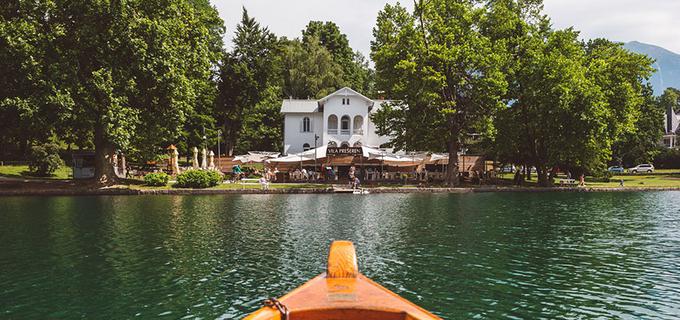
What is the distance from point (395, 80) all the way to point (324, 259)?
34966 mm

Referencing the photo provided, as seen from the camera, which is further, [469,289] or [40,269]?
[40,269]

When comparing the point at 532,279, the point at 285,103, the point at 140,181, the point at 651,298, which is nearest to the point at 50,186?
the point at 140,181

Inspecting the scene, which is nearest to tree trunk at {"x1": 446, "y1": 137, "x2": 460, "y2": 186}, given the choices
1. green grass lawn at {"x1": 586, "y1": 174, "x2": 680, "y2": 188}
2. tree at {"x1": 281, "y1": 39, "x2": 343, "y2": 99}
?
green grass lawn at {"x1": 586, "y1": 174, "x2": 680, "y2": 188}

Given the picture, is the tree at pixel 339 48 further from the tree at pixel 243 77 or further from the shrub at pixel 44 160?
the shrub at pixel 44 160

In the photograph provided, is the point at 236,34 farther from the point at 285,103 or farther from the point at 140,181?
the point at 140,181

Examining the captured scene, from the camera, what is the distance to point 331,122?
68.1 m

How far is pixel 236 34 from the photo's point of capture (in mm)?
73625

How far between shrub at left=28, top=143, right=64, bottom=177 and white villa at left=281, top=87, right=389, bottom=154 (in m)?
28.0

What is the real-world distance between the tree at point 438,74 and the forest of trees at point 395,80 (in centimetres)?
13

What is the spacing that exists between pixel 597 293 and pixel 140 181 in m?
40.2

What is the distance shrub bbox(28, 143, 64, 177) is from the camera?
160 feet

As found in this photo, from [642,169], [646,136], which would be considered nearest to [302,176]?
[646,136]

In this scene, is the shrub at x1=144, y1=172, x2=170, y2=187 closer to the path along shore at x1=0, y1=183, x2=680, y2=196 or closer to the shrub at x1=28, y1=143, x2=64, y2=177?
the path along shore at x1=0, y1=183, x2=680, y2=196

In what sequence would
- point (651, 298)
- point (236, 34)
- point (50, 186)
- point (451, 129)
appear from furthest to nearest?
point (236, 34) < point (451, 129) < point (50, 186) < point (651, 298)
